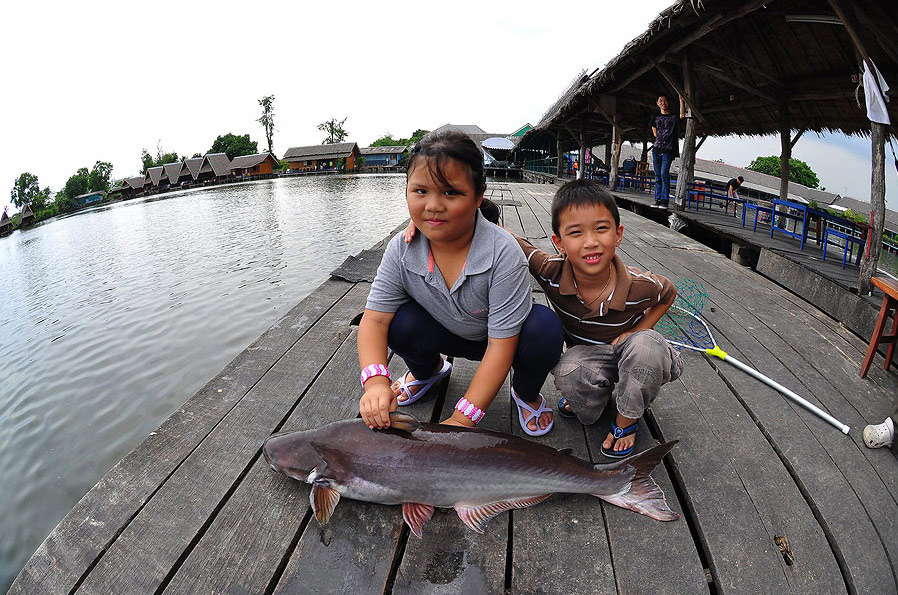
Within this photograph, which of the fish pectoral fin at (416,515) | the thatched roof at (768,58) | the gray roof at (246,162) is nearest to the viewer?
the fish pectoral fin at (416,515)

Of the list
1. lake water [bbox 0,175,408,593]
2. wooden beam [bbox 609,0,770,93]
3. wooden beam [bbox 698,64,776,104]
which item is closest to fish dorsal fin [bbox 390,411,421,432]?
lake water [bbox 0,175,408,593]

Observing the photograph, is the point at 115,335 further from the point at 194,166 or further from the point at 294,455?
the point at 194,166

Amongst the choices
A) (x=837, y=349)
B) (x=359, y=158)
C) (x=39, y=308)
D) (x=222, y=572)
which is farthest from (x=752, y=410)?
(x=359, y=158)

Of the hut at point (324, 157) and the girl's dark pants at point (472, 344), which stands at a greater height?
the hut at point (324, 157)

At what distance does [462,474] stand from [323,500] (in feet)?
1.52

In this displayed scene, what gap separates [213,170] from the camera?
5681cm

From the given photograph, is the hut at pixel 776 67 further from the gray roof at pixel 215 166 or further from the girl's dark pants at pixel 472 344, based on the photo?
the gray roof at pixel 215 166

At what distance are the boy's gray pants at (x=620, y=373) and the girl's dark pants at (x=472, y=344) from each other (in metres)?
0.09

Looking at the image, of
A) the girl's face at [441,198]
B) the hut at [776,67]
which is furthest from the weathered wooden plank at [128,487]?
the hut at [776,67]

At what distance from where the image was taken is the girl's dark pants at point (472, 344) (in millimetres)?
1867

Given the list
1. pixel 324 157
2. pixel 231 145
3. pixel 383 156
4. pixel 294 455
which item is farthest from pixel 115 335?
pixel 231 145

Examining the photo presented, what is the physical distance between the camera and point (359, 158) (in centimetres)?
6719

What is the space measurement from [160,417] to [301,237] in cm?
874

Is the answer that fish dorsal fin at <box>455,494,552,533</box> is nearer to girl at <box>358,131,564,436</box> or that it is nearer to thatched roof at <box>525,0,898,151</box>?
girl at <box>358,131,564,436</box>
